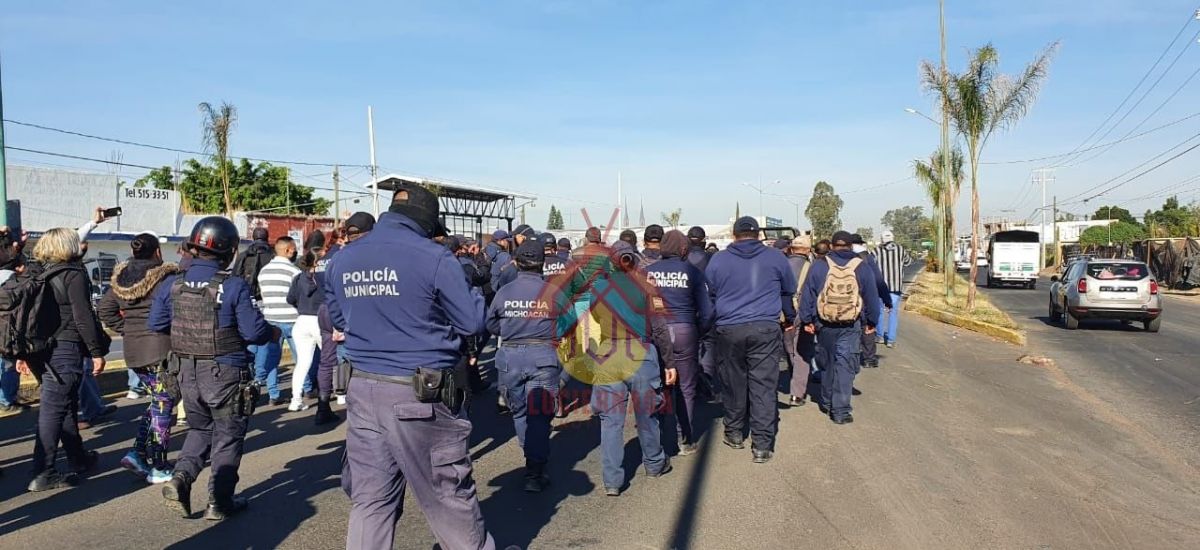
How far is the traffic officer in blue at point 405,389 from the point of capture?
135 inches

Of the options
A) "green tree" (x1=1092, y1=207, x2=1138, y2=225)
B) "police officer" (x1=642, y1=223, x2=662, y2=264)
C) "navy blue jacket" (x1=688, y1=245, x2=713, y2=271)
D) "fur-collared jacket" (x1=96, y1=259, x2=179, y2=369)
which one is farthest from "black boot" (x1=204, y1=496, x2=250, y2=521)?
"green tree" (x1=1092, y1=207, x2=1138, y2=225)

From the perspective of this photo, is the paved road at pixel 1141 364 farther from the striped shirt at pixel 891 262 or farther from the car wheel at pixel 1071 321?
the striped shirt at pixel 891 262

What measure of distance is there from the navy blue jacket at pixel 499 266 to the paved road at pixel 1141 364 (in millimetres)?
6558

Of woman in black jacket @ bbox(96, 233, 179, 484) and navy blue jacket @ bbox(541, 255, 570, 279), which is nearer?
woman in black jacket @ bbox(96, 233, 179, 484)

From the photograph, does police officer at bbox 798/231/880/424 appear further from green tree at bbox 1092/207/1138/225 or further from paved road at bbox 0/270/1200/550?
green tree at bbox 1092/207/1138/225

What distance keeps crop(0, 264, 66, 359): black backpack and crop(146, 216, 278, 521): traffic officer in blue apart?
1.35m

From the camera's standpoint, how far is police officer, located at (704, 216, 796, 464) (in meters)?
6.35

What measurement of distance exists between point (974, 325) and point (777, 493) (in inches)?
472

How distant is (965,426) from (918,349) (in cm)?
575

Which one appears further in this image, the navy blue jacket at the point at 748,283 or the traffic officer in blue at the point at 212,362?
the navy blue jacket at the point at 748,283

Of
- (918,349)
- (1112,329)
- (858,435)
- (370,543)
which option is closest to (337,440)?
(370,543)

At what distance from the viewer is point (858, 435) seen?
279 inches

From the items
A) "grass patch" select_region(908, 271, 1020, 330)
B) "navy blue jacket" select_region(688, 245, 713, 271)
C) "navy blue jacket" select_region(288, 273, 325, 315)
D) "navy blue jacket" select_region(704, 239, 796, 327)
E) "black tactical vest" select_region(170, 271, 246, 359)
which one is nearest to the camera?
"black tactical vest" select_region(170, 271, 246, 359)

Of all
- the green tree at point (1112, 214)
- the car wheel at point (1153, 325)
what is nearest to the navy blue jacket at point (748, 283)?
the car wheel at point (1153, 325)
